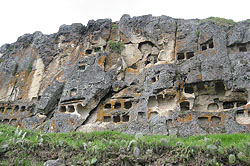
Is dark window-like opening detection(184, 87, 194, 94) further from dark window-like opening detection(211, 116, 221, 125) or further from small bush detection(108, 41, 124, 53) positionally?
small bush detection(108, 41, 124, 53)

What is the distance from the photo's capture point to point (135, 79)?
66.5 ft

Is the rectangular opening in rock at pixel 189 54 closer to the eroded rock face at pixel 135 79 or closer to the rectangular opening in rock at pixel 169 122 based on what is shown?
the eroded rock face at pixel 135 79

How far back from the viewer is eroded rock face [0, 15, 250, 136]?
1653cm

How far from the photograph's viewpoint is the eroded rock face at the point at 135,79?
1653 cm

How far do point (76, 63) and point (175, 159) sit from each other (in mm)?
17032

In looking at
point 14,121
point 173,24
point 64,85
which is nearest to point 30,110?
point 14,121

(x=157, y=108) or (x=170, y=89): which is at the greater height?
(x=170, y=89)

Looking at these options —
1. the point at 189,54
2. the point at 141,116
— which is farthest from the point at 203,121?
the point at 189,54

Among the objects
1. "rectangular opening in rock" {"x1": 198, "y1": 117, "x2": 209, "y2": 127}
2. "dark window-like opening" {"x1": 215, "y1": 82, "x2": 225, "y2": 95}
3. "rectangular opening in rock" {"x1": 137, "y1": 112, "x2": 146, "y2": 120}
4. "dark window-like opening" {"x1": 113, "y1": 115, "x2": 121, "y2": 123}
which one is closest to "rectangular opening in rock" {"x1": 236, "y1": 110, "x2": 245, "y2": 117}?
"rectangular opening in rock" {"x1": 198, "y1": 117, "x2": 209, "y2": 127}

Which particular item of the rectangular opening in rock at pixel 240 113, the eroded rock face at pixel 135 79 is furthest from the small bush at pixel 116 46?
the rectangular opening in rock at pixel 240 113

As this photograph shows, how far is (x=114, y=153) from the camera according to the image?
7.55 meters

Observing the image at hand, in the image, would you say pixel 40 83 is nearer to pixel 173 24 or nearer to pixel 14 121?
pixel 14 121

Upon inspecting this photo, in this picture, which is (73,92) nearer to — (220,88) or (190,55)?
(190,55)

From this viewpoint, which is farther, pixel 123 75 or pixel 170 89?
pixel 123 75
